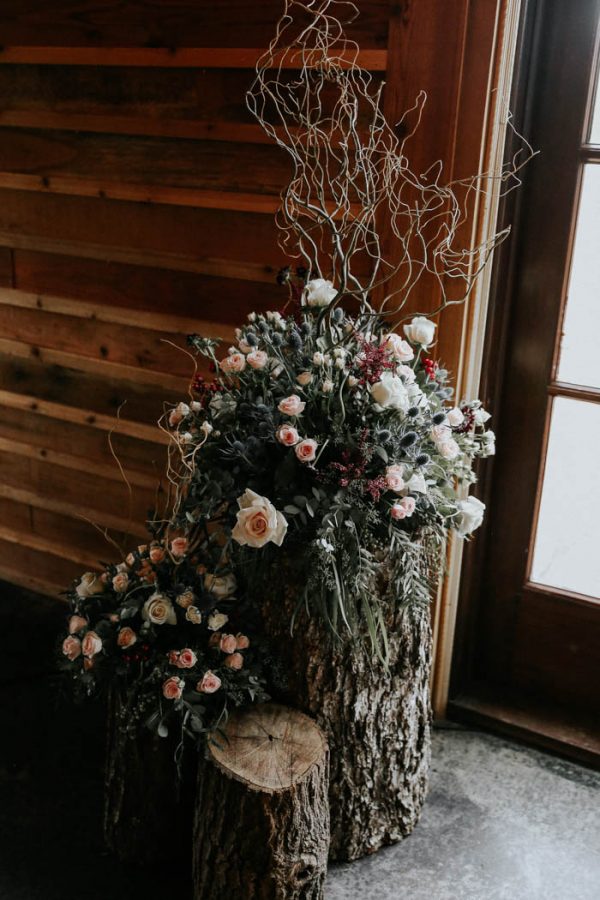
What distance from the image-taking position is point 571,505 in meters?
2.49

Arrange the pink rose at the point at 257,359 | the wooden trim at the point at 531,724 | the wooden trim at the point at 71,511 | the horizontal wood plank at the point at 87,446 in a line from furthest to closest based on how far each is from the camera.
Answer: the wooden trim at the point at 71,511, the horizontal wood plank at the point at 87,446, the wooden trim at the point at 531,724, the pink rose at the point at 257,359

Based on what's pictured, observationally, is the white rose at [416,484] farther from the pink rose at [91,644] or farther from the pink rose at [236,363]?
the pink rose at [91,644]

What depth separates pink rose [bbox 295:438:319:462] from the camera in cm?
180

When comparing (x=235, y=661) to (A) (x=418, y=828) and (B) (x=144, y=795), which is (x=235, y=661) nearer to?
(B) (x=144, y=795)

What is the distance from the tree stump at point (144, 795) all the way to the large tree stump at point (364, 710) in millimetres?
317

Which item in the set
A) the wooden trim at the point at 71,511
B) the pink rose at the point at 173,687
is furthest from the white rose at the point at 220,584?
the wooden trim at the point at 71,511

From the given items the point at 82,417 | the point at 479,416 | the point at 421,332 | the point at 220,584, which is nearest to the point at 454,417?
the point at 479,416

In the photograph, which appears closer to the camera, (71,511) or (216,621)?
(216,621)

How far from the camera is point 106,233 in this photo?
9.02 feet

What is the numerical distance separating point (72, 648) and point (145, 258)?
1.17m

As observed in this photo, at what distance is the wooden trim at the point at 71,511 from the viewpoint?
2990mm

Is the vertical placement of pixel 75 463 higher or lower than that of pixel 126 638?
higher

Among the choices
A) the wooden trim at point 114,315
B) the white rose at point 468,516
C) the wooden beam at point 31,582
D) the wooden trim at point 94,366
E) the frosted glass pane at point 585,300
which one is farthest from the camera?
the wooden beam at point 31,582

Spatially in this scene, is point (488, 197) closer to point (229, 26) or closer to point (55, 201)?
point (229, 26)
